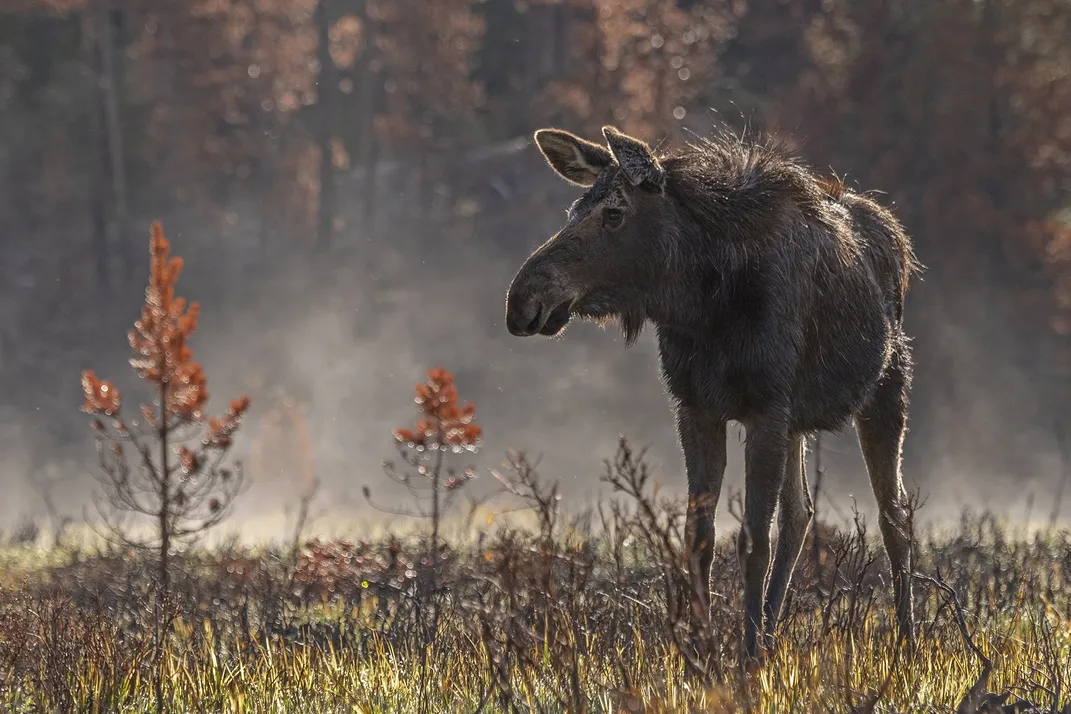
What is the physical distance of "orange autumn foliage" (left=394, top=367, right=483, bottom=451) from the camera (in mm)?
10648

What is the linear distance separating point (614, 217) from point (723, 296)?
57 cm

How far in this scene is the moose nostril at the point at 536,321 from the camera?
5.58 metres

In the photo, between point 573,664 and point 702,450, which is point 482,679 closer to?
point 573,664

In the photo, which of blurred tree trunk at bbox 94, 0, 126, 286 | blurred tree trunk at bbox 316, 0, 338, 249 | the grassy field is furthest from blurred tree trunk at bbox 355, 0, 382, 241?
the grassy field

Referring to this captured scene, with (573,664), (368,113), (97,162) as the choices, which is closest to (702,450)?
(573,664)

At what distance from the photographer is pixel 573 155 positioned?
6.27 meters

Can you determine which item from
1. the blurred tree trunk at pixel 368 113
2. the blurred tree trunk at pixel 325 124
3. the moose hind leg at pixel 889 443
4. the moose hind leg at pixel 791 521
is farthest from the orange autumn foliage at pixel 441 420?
the blurred tree trunk at pixel 325 124

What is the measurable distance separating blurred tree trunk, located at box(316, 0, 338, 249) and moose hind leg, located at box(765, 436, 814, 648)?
36.1 m

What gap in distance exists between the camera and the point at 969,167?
28844mm

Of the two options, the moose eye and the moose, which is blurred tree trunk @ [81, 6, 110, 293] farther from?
the moose eye

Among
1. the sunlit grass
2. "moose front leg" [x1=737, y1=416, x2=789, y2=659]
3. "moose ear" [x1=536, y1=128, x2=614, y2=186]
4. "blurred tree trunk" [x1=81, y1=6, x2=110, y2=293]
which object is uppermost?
"blurred tree trunk" [x1=81, y1=6, x2=110, y2=293]

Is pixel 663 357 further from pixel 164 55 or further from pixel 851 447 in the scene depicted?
pixel 164 55

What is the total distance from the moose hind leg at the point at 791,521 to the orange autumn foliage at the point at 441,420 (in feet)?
13.1

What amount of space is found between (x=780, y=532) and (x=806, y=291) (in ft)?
4.00
